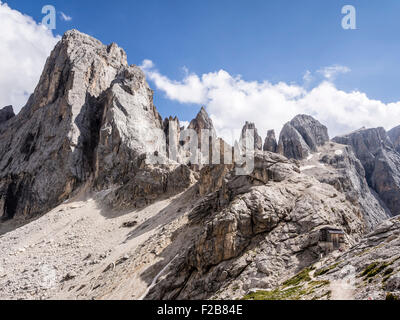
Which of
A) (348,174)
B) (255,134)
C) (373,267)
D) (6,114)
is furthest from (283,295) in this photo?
(255,134)

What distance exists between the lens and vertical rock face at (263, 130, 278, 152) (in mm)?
165462

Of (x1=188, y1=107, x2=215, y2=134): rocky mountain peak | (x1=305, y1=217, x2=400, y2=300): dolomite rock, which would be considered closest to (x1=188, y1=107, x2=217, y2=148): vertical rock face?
(x1=188, y1=107, x2=215, y2=134): rocky mountain peak

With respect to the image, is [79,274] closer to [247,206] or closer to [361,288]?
[247,206]

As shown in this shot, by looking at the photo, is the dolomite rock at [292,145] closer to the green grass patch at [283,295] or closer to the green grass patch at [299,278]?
the green grass patch at [299,278]

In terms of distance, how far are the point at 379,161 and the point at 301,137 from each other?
4524 centimetres

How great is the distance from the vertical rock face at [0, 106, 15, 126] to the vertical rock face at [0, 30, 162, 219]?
9.83 metres

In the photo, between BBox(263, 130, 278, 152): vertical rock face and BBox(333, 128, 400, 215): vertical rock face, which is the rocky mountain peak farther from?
BBox(333, 128, 400, 215): vertical rock face

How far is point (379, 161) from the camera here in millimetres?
164625

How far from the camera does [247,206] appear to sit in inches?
1473

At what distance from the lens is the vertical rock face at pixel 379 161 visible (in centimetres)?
15400

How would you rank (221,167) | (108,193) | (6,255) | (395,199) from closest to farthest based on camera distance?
(6,255)
(221,167)
(108,193)
(395,199)

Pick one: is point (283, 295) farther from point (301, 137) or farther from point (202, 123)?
point (301, 137)

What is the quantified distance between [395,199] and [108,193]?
14556cm
